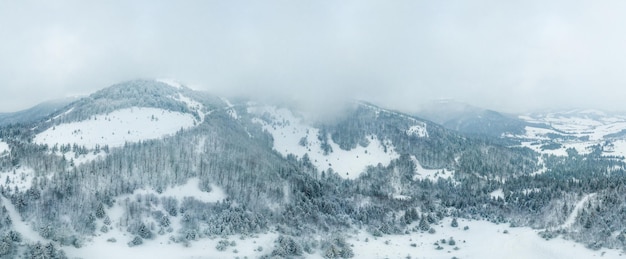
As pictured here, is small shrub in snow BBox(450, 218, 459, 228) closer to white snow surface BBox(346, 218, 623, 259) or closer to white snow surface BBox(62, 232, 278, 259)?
white snow surface BBox(346, 218, 623, 259)

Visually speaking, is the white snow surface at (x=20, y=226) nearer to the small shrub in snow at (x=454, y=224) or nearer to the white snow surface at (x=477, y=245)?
the white snow surface at (x=477, y=245)

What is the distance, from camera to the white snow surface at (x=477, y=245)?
143m

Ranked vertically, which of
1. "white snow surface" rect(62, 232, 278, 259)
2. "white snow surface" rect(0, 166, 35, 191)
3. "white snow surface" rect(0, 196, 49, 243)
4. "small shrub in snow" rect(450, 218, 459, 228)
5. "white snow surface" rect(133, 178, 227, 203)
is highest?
"white snow surface" rect(0, 166, 35, 191)

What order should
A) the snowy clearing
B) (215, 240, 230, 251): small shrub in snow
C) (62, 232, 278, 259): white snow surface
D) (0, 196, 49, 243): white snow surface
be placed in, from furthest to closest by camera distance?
(215, 240, 230, 251): small shrub in snow → the snowy clearing → (62, 232, 278, 259): white snow surface → (0, 196, 49, 243): white snow surface

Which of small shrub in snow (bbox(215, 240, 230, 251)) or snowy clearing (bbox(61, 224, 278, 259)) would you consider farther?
small shrub in snow (bbox(215, 240, 230, 251))

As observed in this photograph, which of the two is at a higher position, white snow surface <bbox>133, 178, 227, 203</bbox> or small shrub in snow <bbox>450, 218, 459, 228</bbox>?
white snow surface <bbox>133, 178, 227, 203</bbox>

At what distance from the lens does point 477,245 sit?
533ft

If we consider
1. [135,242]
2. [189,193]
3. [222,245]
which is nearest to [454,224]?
[222,245]

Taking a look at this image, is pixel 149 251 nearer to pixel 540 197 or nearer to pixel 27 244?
pixel 27 244

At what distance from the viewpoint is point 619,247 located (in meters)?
134

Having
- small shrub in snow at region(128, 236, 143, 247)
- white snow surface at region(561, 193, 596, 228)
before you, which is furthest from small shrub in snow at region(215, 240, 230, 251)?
white snow surface at region(561, 193, 596, 228)

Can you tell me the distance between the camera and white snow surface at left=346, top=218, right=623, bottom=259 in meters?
143

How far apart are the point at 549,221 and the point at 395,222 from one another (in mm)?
58964

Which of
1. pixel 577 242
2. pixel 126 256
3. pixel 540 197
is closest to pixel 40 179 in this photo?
pixel 126 256
